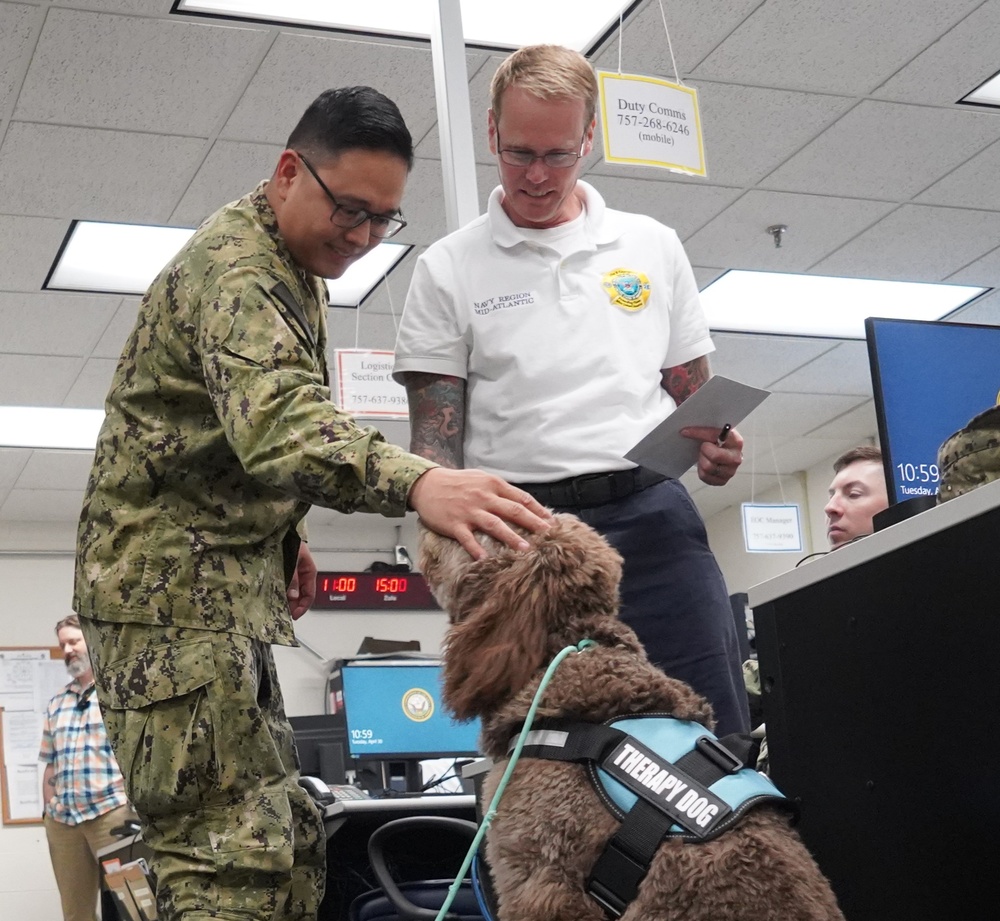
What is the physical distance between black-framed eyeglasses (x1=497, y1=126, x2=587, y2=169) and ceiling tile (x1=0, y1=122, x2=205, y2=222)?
2.92 m

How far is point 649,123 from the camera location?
3322 millimetres

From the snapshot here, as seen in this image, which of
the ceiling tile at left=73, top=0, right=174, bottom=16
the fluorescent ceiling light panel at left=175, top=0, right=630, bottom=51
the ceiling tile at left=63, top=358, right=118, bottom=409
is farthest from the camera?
the ceiling tile at left=63, top=358, right=118, bottom=409

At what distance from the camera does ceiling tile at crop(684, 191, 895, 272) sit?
5.66 metres

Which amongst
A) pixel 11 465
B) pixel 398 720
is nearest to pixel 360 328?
pixel 398 720

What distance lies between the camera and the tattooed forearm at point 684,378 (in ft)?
7.66

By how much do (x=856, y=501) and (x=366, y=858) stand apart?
173cm

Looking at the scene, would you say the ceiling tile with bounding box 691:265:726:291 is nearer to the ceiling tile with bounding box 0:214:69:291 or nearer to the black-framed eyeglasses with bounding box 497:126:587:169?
the ceiling tile with bounding box 0:214:69:291

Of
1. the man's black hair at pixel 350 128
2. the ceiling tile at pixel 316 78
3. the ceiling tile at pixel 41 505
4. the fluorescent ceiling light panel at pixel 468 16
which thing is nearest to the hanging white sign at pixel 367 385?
the ceiling tile at pixel 316 78

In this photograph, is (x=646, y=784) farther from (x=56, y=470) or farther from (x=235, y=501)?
(x=56, y=470)

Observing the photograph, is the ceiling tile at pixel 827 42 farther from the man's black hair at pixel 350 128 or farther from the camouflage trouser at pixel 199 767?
the camouflage trouser at pixel 199 767

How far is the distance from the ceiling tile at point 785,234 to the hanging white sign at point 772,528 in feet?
8.84

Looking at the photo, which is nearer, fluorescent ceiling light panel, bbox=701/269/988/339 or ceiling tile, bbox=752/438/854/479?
fluorescent ceiling light panel, bbox=701/269/988/339

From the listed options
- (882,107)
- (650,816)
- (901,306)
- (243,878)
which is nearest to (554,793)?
(650,816)

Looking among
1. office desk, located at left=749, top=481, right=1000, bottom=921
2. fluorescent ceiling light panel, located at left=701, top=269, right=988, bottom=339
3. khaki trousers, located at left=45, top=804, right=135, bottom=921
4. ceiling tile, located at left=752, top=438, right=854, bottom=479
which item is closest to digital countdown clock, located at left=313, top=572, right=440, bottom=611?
ceiling tile, located at left=752, top=438, right=854, bottom=479
